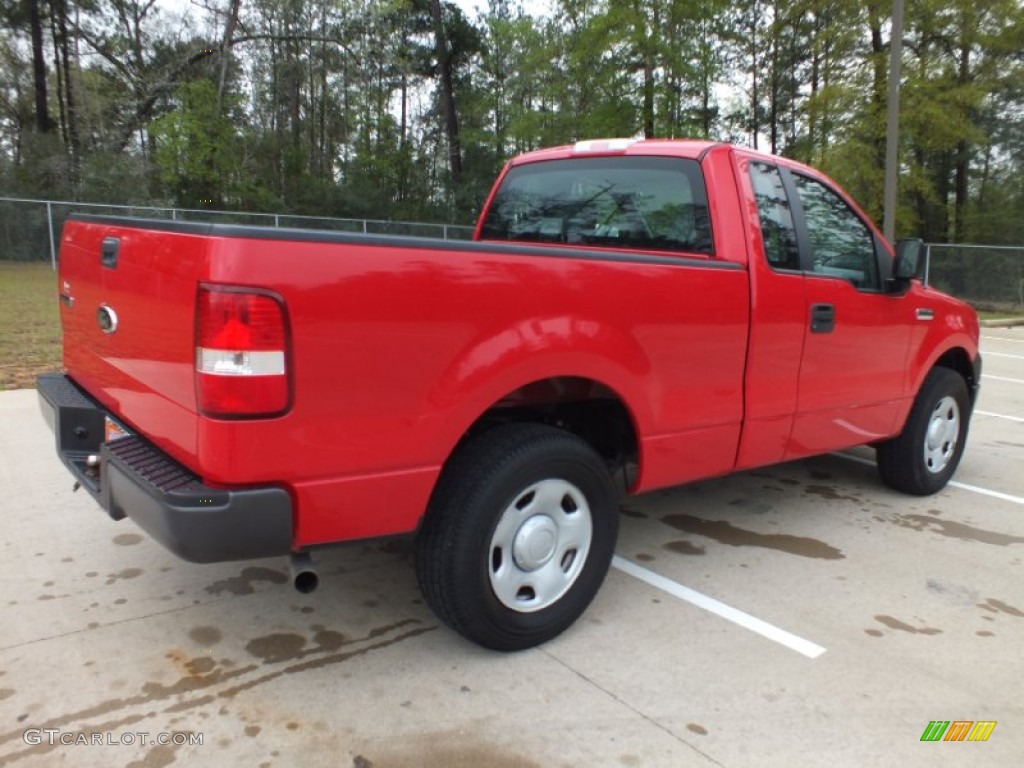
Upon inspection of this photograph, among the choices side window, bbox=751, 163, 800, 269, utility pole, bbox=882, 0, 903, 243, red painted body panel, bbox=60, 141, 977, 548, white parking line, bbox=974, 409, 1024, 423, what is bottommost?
white parking line, bbox=974, 409, 1024, 423

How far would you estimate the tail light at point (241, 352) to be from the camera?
7.02ft

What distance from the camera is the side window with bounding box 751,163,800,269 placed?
3.66m

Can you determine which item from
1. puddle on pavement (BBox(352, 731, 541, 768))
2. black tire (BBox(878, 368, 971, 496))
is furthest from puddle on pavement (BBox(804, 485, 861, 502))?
puddle on pavement (BBox(352, 731, 541, 768))

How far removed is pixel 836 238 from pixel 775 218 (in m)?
0.58

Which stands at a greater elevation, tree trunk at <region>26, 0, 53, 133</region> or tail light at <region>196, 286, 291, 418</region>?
tree trunk at <region>26, 0, 53, 133</region>

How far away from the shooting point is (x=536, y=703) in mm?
2623

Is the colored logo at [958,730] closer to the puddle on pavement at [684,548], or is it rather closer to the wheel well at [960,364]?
the puddle on pavement at [684,548]

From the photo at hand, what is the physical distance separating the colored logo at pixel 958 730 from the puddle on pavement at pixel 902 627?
0.61 m

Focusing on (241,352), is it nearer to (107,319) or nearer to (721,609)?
(107,319)

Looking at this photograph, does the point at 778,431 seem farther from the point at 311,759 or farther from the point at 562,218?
the point at 311,759

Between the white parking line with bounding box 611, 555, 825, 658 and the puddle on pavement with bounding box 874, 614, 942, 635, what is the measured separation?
0.42 meters

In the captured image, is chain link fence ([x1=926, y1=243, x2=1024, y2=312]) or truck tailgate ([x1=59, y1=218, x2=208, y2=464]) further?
chain link fence ([x1=926, y1=243, x2=1024, y2=312])

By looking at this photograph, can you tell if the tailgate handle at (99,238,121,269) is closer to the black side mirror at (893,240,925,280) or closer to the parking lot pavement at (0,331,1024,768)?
the parking lot pavement at (0,331,1024,768)

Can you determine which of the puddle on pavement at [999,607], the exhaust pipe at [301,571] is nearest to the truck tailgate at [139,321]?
the exhaust pipe at [301,571]
